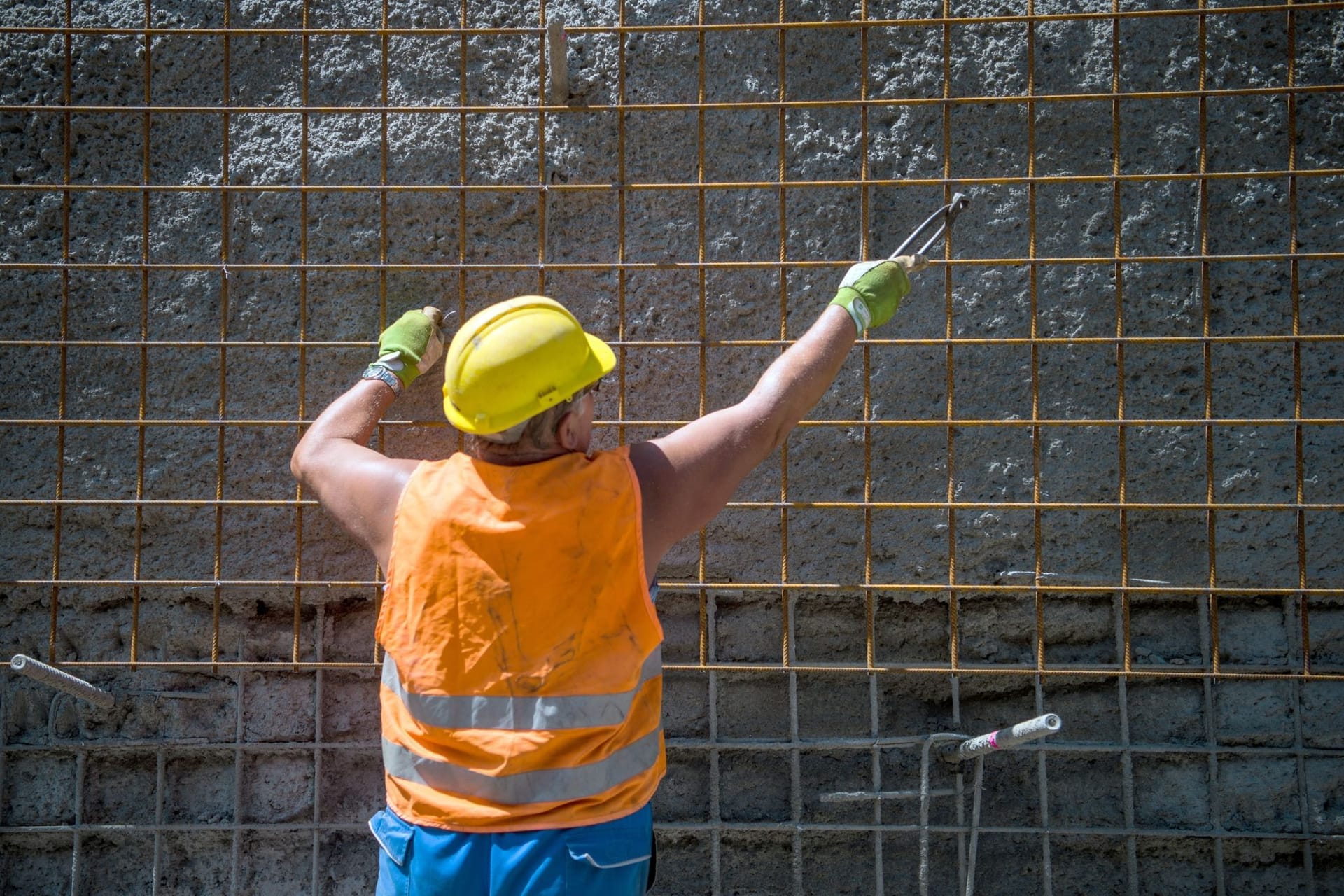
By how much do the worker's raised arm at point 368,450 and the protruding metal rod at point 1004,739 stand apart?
150cm

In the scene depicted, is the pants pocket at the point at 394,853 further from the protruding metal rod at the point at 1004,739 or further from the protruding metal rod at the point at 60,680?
the protruding metal rod at the point at 1004,739

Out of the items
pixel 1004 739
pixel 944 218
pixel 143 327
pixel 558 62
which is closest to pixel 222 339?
pixel 143 327

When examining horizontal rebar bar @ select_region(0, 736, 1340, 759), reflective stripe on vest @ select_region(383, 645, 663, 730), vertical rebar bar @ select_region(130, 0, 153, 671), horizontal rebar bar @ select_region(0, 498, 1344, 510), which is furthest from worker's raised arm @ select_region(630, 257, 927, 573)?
vertical rebar bar @ select_region(130, 0, 153, 671)

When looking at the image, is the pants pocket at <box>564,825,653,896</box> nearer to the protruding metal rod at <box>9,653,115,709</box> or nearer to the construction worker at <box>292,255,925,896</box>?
the construction worker at <box>292,255,925,896</box>

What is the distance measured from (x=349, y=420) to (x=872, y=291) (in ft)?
3.91

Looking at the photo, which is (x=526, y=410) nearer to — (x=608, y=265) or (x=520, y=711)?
(x=520, y=711)

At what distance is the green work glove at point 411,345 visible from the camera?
2582 mm

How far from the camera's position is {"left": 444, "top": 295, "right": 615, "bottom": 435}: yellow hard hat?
1891mm

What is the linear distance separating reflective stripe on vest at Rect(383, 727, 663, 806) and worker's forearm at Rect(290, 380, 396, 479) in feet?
2.22

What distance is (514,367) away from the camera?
1.89 m

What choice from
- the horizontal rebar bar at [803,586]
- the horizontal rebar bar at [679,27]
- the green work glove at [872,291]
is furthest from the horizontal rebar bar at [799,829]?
the horizontal rebar bar at [679,27]

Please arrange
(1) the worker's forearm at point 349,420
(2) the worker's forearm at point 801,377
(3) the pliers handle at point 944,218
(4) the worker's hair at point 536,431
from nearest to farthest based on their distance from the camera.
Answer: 1. (4) the worker's hair at point 536,431
2. (2) the worker's forearm at point 801,377
3. (1) the worker's forearm at point 349,420
4. (3) the pliers handle at point 944,218

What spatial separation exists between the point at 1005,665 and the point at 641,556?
1.42m

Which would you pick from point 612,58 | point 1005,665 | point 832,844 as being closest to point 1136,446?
point 1005,665
